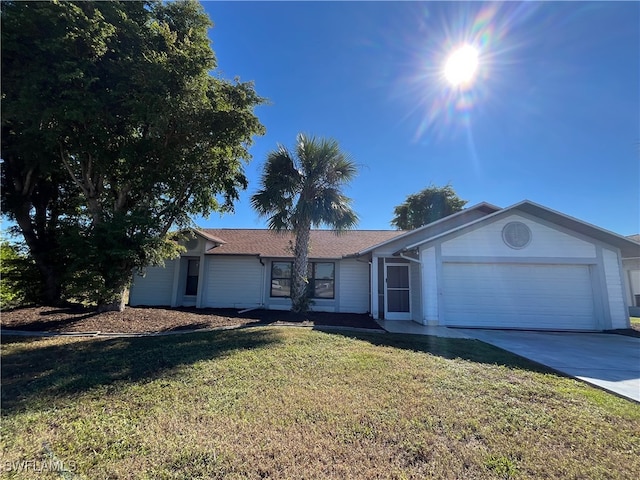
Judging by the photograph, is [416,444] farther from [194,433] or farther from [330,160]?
[330,160]

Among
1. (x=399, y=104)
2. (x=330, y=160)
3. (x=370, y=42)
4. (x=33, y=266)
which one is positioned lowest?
(x=33, y=266)

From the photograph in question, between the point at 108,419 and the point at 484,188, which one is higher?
the point at 484,188

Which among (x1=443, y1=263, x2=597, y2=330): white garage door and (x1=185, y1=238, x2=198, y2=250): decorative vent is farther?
(x1=185, y1=238, x2=198, y2=250): decorative vent

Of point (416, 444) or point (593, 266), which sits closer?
point (416, 444)

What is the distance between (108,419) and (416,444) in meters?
3.45

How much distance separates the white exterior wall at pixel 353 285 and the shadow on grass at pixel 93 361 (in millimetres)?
7283

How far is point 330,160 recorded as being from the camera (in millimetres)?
11836

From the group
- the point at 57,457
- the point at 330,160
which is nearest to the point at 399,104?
the point at 330,160

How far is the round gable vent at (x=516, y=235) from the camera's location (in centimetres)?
1116

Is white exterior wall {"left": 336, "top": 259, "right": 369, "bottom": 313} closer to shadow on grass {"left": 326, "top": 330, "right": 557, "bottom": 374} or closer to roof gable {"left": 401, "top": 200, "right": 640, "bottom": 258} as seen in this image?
roof gable {"left": 401, "top": 200, "right": 640, "bottom": 258}

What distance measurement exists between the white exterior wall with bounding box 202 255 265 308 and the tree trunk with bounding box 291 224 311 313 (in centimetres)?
351

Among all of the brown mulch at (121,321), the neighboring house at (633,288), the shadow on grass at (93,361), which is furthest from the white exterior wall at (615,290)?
the shadow on grass at (93,361)

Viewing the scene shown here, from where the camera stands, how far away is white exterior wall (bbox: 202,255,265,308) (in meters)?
15.1

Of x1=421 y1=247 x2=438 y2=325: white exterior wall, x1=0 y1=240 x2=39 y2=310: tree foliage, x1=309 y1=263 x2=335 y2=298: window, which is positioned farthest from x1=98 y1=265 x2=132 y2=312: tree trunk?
x1=421 y1=247 x2=438 y2=325: white exterior wall
